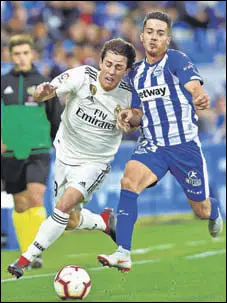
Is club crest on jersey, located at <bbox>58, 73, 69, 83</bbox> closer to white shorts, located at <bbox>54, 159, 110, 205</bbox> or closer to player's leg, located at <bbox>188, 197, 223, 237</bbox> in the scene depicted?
white shorts, located at <bbox>54, 159, 110, 205</bbox>

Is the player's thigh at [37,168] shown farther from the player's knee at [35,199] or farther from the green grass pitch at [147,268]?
the green grass pitch at [147,268]

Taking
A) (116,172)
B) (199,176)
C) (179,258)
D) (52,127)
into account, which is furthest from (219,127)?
(199,176)

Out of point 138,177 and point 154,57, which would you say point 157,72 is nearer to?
point 154,57

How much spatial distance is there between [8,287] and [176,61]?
4.06 metres

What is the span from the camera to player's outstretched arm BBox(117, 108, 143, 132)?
922 centimetres

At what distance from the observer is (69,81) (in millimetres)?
9625

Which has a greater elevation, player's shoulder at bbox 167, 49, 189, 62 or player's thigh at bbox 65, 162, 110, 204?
player's shoulder at bbox 167, 49, 189, 62

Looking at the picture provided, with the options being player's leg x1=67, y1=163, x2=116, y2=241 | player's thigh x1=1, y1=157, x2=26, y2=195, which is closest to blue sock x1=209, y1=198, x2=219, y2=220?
player's leg x1=67, y1=163, x2=116, y2=241

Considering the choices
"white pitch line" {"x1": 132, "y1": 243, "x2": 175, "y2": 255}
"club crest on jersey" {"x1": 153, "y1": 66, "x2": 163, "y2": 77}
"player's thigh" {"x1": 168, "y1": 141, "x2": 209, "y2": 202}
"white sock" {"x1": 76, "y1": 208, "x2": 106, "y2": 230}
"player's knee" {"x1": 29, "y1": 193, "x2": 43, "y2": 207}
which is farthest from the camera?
"white pitch line" {"x1": 132, "y1": 243, "x2": 175, "y2": 255}

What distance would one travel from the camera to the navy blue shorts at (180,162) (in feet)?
31.1

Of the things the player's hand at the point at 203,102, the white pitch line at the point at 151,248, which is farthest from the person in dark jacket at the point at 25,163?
the player's hand at the point at 203,102

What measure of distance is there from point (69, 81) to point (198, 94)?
140 centimetres

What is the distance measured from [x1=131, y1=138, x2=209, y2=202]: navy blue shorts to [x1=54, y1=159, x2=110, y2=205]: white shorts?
0.61m

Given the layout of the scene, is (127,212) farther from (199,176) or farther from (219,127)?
(219,127)
